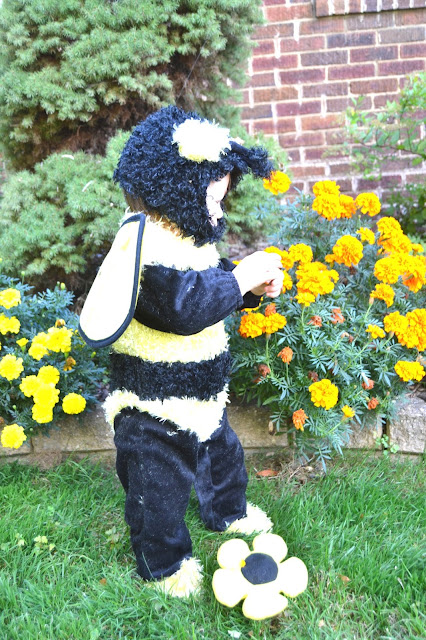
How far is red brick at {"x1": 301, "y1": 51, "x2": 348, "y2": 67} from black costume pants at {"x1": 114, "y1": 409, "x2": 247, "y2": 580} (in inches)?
129

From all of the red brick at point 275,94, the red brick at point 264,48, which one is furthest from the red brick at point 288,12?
the red brick at point 275,94

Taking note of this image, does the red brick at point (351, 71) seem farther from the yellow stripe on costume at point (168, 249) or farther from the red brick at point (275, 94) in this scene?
the yellow stripe on costume at point (168, 249)

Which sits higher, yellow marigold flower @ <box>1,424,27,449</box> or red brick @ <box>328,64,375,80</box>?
red brick @ <box>328,64,375,80</box>

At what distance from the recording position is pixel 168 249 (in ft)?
4.79

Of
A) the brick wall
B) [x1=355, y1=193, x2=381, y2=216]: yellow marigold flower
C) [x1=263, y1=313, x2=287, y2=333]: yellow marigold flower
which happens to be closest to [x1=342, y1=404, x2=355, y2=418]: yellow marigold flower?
[x1=263, y1=313, x2=287, y2=333]: yellow marigold flower

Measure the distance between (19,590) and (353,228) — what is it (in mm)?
1881

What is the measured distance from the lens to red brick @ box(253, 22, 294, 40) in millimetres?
3961

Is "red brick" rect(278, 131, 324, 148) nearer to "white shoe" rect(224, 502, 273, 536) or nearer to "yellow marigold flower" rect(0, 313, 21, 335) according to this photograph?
"yellow marigold flower" rect(0, 313, 21, 335)

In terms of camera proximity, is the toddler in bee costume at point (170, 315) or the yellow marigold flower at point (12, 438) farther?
the yellow marigold flower at point (12, 438)

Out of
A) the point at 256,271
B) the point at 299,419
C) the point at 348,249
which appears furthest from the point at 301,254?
the point at 299,419

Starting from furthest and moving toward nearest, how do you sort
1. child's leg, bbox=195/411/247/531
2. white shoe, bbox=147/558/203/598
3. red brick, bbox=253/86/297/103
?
red brick, bbox=253/86/297/103, child's leg, bbox=195/411/247/531, white shoe, bbox=147/558/203/598

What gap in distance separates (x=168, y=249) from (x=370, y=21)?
3.35 m

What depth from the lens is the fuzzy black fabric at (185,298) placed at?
55.1 inches

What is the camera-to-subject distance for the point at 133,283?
135 centimetres
